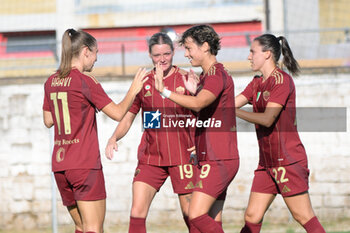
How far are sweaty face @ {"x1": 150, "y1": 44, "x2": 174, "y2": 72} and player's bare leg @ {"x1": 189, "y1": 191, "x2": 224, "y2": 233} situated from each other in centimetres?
136

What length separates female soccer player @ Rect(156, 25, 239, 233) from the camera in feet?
17.0

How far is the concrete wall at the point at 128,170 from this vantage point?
28.3 feet

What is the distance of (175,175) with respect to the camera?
6.00 metres

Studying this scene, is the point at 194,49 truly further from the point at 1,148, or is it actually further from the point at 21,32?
the point at 21,32

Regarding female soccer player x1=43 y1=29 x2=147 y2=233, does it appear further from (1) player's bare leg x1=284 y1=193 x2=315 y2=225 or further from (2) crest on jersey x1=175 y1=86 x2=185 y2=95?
(1) player's bare leg x1=284 y1=193 x2=315 y2=225

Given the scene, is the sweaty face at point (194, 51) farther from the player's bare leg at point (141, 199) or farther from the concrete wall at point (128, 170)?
the concrete wall at point (128, 170)

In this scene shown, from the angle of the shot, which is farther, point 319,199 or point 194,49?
point 319,199

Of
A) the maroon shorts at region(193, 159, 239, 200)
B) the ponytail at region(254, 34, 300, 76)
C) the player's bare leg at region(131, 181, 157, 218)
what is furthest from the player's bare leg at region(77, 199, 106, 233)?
the ponytail at region(254, 34, 300, 76)

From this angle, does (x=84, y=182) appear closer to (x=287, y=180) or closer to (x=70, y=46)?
(x=70, y=46)

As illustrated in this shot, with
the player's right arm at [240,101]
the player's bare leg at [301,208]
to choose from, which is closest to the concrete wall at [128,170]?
the player's right arm at [240,101]

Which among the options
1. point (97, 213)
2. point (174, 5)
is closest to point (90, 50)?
point (97, 213)

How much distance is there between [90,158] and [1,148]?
3992mm

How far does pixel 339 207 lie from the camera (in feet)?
28.3

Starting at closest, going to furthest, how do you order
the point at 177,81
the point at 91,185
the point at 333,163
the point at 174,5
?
1. the point at 91,185
2. the point at 177,81
3. the point at 333,163
4. the point at 174,5
